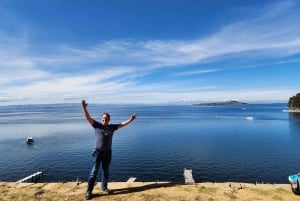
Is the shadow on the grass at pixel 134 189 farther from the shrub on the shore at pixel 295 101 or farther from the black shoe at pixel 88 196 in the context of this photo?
the shrub on the shore at pixel 295 101

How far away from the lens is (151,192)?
37.8 feet

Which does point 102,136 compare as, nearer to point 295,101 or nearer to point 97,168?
point 97,168

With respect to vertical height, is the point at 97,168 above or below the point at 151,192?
above

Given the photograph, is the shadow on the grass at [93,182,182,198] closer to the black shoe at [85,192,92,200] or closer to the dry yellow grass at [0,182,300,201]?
the dry yellow grass at [0,182,300,201]

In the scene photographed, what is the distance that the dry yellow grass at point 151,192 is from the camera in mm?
10891

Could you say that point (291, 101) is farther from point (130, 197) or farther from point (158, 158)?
point (130, 197)

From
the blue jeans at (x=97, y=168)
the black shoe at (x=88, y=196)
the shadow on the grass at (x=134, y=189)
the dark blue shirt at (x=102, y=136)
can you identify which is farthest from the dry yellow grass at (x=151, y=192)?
the dark blue shirt at (x=102, y=136)

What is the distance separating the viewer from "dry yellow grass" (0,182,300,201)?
10891 mm

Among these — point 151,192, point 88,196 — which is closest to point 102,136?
point 88,196

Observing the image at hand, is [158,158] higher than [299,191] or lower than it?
lower

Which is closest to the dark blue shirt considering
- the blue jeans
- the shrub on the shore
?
the blue jeans

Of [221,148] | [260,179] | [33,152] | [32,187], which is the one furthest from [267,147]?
[32,187]

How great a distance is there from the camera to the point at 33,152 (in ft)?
197

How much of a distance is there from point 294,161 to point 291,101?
16191 cm
